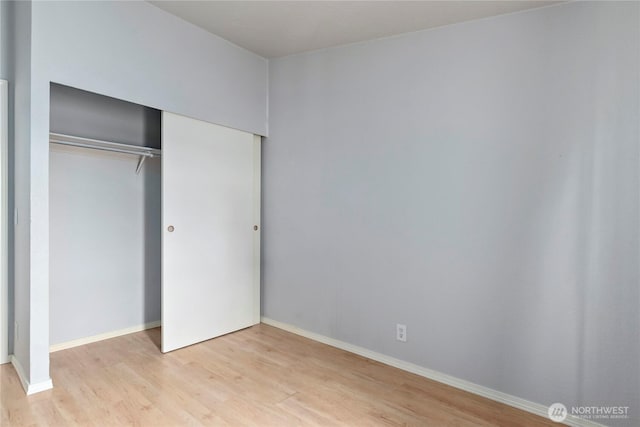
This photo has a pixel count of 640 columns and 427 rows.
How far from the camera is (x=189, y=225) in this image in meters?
2.87

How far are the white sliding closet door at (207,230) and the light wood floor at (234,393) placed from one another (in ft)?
1.00

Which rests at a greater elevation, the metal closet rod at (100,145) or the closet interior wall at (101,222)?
the metal closet rod at (100,145)

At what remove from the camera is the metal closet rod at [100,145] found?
8.21 feet

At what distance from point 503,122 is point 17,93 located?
10.5 ft

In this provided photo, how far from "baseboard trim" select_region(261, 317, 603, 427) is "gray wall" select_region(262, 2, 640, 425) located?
0.14ft

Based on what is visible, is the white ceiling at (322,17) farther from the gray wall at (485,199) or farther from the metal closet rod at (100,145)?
the metal closet rod at (100,145)

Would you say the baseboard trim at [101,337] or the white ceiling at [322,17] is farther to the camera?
the baseboard trim at [101,337]

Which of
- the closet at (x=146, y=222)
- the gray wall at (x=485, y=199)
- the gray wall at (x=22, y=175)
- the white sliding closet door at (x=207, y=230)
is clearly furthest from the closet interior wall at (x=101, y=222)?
the gray wall at (x=485, y=199)

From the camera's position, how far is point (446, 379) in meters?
2.40

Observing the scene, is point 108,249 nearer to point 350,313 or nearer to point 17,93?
point 17,93

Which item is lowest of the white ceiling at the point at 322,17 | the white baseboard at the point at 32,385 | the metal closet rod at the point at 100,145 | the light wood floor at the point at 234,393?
the light wood floor at the point at 234,393

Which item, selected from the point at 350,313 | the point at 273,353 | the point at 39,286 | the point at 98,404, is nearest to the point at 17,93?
the point at 39,286

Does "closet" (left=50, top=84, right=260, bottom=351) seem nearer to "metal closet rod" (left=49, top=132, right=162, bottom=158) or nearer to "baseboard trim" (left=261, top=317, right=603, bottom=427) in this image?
"metal closet rod" (left=49, top=132, right=162, bottom=158)

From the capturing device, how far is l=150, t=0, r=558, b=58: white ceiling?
2.25 metres
